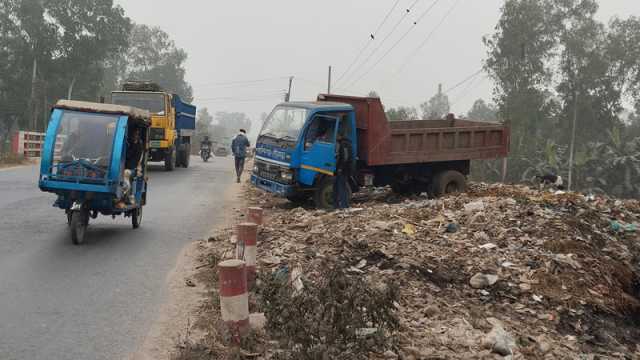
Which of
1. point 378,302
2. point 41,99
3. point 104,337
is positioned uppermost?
point 41,99

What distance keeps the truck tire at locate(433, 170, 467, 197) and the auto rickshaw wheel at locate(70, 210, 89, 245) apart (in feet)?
28.9

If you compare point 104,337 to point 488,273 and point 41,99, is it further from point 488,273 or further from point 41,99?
point 41,99

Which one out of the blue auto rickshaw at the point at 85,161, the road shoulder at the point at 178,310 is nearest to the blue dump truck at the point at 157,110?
the blue auto rickshaw at the point at 85,161

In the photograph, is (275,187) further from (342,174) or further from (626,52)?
(626,52)

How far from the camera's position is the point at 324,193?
1362cm

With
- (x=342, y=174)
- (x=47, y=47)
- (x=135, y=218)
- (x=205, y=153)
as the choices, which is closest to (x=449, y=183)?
(x=342, y=174)

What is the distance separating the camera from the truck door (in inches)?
528

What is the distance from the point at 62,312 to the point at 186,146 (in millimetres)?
20639

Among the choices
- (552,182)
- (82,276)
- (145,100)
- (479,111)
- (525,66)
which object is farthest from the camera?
(479,111)

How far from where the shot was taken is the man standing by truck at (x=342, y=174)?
13141 mm

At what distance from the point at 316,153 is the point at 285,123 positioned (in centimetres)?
119

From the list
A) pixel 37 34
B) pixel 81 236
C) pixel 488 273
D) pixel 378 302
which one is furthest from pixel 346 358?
pixel 37 34

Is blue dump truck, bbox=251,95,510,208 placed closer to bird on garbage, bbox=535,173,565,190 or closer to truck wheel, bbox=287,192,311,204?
truck wheel, bbox=287,192,311,204

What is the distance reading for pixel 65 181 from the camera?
30.0 feet
